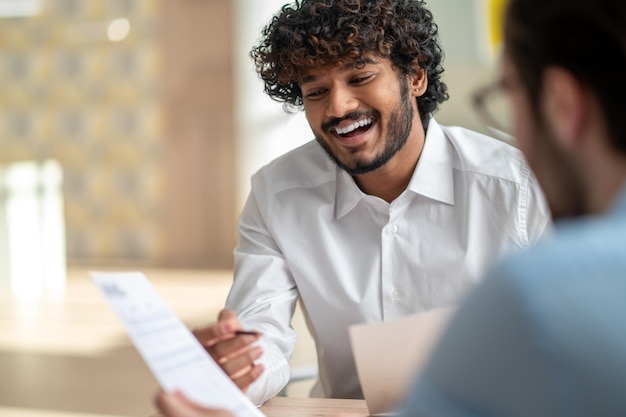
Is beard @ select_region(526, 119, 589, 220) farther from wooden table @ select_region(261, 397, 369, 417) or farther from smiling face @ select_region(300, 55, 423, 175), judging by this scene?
smiling face @ select_region(300, 55, 423, 175)

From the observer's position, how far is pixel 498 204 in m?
1.78

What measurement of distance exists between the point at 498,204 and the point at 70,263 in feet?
18.2

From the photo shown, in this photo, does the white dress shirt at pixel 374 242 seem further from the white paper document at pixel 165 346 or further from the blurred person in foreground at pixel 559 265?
the blurred person in foreground at pixel 559 265

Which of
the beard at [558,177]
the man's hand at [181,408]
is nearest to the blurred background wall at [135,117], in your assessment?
the man's hand at [181,408]

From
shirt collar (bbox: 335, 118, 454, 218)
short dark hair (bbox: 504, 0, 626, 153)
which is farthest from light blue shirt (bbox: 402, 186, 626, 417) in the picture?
shirt collar (bbox: 335, 118, 454, 218)

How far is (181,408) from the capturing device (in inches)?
37.5

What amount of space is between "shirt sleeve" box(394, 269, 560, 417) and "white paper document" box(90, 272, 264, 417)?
0.42m

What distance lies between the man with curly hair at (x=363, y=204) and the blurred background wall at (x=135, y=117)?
13.8ft

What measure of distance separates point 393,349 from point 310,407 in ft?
0.73

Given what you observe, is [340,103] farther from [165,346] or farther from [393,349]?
[165,346]

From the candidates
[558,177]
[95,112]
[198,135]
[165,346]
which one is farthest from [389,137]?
[95,112]

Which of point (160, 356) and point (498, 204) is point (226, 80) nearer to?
point (498, 204)

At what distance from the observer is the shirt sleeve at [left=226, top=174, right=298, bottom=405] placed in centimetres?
168

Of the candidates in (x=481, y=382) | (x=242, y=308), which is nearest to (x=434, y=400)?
(x=481, y=382)
